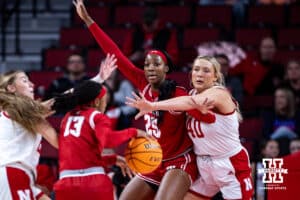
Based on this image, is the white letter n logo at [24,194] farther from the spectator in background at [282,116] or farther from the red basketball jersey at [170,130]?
the spectator in background at [282,116]

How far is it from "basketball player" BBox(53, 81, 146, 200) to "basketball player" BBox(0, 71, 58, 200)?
0.62 ft

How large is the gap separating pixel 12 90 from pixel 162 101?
1.27m

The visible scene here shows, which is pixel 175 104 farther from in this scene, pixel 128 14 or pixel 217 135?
pixel 128 14

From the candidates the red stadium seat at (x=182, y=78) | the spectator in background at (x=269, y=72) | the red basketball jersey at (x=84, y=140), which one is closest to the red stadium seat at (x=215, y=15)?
the spectator in background at (x=269, y=72)

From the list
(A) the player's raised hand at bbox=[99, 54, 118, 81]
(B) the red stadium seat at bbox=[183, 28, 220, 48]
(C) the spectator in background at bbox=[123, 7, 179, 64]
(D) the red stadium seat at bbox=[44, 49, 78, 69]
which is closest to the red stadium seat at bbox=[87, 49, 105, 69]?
(D) the red stadium seat at bbox=[44, 49, 78, 69]

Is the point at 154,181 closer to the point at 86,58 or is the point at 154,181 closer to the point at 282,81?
the point at 282,81

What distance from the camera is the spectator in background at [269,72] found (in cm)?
1099

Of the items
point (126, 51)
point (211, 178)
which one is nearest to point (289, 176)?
point (211, 178)

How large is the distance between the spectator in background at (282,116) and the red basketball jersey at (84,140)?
11.8 ft

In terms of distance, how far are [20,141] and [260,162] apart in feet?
10.2

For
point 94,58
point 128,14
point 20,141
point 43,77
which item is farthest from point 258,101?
point 20,141

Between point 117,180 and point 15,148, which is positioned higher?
point 15,148

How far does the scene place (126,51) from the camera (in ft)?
37.4

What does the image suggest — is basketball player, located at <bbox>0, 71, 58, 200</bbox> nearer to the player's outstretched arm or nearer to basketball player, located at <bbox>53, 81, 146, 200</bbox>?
basketball player, located at <bbox>53, 81, 146, 200</bbox>
